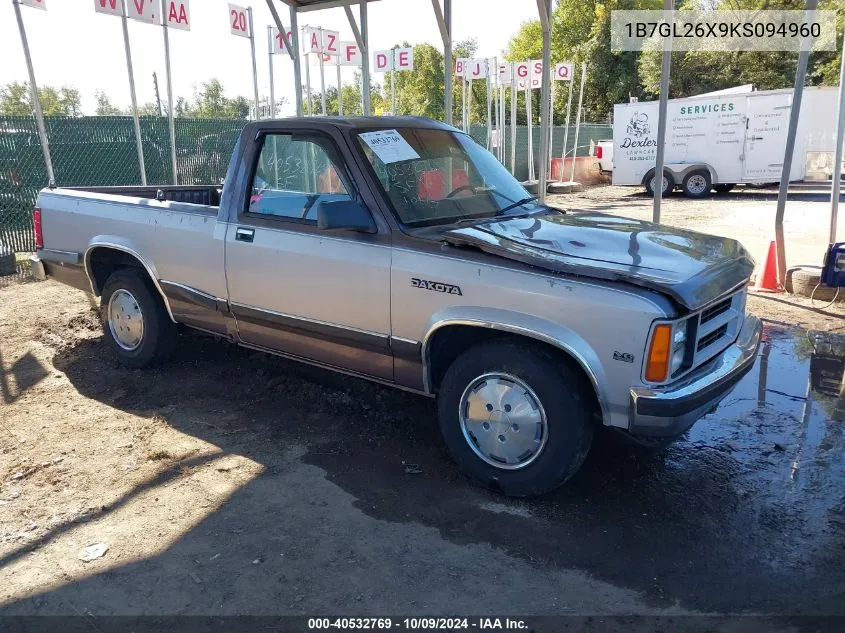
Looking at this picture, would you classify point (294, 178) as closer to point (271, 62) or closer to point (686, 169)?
point (271, 62)

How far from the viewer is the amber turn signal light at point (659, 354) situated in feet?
10.0

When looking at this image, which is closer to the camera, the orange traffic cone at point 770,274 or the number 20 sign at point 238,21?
the orange traffic cone at point 770,274

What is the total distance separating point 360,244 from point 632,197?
62.9 ft

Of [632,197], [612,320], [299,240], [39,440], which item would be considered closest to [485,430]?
[612,320]

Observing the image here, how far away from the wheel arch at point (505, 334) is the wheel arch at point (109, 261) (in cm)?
241

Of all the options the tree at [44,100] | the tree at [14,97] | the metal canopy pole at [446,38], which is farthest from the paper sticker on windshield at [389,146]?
the tree at [14,97]

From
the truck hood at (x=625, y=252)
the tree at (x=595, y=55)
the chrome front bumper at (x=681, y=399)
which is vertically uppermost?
the tree at (x=595, y=55)

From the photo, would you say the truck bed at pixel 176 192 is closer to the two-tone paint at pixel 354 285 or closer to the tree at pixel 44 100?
the two-tone paint at pixel 354 285

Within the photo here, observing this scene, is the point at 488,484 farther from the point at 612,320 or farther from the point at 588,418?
the point at 612,320

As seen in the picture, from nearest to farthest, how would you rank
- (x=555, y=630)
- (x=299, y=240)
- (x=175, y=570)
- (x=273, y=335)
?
(x=555, y=630) < (x=175, y=570) < (x=299, y=240) < (x=273, y=335)

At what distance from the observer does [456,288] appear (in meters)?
3.55

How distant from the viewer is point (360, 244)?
3.93 meters

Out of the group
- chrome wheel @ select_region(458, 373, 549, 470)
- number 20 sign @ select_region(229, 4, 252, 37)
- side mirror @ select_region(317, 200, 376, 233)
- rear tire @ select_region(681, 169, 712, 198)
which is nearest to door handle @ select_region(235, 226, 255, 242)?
side mirror @ select_region(317, 200, 376, 233)

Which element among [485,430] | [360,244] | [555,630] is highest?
[360,244]
